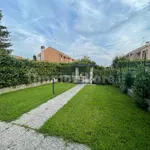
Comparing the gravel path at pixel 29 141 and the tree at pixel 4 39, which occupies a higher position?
the tree at pixel 4 39

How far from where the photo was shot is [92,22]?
12.5m

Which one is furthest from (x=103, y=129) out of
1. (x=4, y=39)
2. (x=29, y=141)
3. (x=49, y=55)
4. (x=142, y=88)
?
(x=49, y=55)

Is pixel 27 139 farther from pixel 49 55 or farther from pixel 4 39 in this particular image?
pixel 49 55

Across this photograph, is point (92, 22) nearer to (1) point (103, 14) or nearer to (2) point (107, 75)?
(1) point (103, 14)

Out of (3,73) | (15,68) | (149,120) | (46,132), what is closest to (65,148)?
(46,132)

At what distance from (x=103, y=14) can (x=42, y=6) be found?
5.04 m

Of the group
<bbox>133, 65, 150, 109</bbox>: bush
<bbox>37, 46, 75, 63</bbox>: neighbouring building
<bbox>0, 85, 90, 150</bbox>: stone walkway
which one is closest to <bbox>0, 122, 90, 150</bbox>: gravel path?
<bbox>0, 85, 90, 150</bbox>: stone walkway

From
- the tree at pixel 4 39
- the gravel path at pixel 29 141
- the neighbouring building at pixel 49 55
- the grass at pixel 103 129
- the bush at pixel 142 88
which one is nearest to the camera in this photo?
the gravel path at pixel 29 141

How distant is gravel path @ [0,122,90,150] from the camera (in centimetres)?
241

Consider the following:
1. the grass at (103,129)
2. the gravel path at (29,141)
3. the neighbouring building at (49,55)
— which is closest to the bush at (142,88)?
the grass at (103,129)

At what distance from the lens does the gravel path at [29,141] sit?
7.91 feet

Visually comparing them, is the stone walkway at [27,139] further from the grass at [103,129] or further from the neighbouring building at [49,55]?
the neighbouring building at [49,55]

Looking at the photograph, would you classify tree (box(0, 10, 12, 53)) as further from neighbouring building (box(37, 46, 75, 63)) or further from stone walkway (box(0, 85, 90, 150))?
stone walkway (box(0, 85, 90, 150))

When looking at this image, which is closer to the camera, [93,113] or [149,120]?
[149,120]
